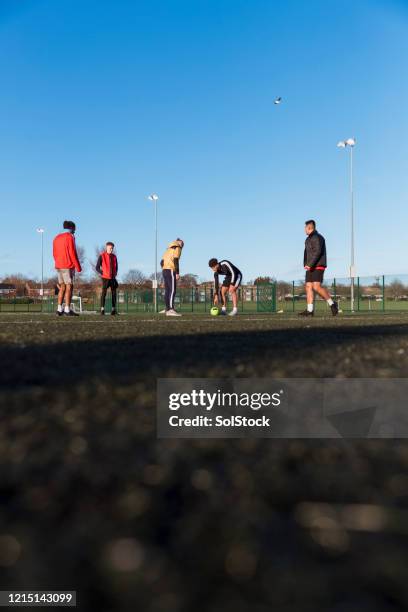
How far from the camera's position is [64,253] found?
10.3 m

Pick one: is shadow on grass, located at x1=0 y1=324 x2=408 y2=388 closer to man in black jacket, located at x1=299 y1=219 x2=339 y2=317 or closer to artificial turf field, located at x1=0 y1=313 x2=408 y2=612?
artificial turf field, located at x1=0 y1=313 x2=408 y2=612

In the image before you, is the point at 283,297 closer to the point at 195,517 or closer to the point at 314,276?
the point at 314,276

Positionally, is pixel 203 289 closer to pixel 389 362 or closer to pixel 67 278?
pixel 67 278

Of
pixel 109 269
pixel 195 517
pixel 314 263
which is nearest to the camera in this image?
pixel 195 517

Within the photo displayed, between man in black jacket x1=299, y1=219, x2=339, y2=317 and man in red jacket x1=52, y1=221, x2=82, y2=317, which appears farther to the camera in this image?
man in black jacket x1=299, y1=219, x2=339, y2=317

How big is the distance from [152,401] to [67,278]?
9.05 meters

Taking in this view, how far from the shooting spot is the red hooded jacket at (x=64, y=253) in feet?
33.6

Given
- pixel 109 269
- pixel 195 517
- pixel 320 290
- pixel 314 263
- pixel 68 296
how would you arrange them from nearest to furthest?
pixel 195 517 → pixel 68 296 → pixel 320 290 → pixel 314 263 → pixel 109 269

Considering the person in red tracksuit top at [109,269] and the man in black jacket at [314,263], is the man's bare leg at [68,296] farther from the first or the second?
the man in black jacket at [314,263]

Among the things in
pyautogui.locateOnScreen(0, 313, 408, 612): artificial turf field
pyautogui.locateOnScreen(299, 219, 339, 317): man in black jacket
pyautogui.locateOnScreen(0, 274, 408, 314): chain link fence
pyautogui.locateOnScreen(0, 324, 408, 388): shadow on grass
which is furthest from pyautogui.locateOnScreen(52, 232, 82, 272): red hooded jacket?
pyautogui.locateOnScreen(0, 274, 408, 314): chain link fence

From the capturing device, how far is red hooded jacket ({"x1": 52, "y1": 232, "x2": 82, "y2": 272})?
33.6ft

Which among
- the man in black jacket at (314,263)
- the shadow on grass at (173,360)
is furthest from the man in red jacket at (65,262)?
the shadow on grass at (173,360)

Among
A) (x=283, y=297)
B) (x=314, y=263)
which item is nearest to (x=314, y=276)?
(x=314, y=263)

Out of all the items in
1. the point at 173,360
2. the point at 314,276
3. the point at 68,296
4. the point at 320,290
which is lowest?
the point at 173,360
